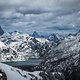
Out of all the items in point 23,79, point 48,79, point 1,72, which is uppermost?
point 1,72

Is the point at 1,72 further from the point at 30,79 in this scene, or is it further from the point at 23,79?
the point at 30,79

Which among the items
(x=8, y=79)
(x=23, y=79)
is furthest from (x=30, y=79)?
(x=8, y=79)

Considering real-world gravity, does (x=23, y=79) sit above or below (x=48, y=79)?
above

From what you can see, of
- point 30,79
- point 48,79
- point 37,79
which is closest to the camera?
point 30,79

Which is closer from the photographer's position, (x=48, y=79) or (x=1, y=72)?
(x=1, y=72)

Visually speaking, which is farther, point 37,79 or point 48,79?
point 48,79

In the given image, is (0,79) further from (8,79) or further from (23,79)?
(23,79)

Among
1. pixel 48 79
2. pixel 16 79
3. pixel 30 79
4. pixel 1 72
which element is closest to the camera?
pixel 1 72

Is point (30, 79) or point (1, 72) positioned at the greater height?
point (1, 72)

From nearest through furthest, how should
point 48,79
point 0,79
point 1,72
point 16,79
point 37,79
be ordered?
1. point 0,79
2. point 1,72
3. point 16,79
4. point 37,79
5. point 48,79

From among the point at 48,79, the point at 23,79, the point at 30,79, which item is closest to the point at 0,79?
the point at 23,79
